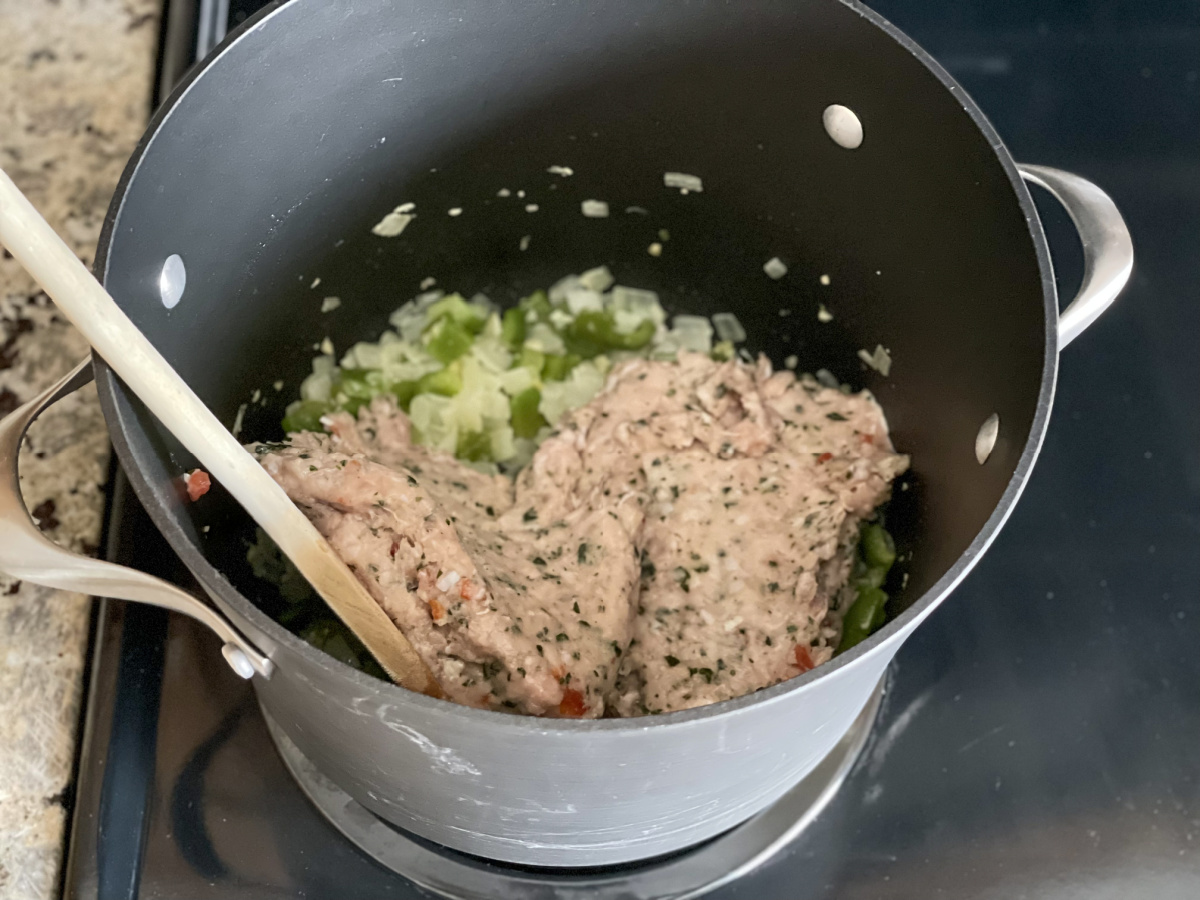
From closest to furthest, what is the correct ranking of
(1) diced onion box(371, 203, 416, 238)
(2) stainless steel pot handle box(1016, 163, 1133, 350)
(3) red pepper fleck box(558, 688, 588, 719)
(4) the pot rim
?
1. (4) the pot rim
2. (2) stainless steel pot handle box(1016, 163, 1133, 350)
3. (3) red pepper fleck box(558, 688, 588, 719)
4. (1) diced onion box(371, 203, 416, 238)

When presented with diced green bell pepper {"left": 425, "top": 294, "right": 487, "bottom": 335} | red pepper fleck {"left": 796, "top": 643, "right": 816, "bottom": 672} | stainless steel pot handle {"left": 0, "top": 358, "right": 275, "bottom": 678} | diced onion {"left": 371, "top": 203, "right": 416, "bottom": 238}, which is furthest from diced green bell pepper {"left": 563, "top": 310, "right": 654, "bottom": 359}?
stainless steel pot handle {"left": 0, "top": 358, "right": 275, "bottom": 678}

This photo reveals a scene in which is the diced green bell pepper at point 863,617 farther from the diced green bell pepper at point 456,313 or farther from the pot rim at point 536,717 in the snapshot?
the diced green bell pepper at point 456,313

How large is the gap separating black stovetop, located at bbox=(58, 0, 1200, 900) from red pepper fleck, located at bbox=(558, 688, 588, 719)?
0.85ft

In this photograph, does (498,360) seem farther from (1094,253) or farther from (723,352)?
(1094,253)

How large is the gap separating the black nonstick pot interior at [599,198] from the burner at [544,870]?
0.22 metres

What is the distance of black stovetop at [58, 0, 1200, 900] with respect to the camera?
986 millimetres

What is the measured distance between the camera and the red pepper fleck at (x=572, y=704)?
3.00 feet

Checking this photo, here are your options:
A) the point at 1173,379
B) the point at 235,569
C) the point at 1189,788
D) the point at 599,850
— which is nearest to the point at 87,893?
the point at 235,569

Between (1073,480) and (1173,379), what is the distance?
0.19 meters

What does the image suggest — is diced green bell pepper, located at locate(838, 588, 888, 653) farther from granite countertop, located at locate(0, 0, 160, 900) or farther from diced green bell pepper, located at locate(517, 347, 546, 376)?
granite countertop, located at locate(0, 0, 160, 900)

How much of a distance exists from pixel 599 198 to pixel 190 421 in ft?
2.07

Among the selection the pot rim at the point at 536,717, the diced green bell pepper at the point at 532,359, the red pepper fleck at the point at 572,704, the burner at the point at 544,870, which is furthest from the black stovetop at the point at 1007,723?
the diced green bell pepper at the point at 532,359

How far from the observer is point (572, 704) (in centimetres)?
92

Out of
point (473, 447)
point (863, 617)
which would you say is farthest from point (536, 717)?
point (473, 447)
